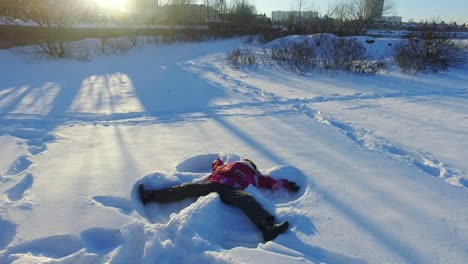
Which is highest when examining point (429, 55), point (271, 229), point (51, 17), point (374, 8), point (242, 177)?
point (374, 8)

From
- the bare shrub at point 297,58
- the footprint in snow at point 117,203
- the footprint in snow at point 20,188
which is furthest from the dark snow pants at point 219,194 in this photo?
the bare shrub at point 297,58

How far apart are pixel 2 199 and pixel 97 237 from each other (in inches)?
43.6

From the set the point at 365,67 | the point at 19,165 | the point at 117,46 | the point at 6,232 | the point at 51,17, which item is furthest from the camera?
the point at 117,46

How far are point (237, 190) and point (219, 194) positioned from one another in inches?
6.2

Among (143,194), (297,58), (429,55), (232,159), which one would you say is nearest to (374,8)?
(429,55)

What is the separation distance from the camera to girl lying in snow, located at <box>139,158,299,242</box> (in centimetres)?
265

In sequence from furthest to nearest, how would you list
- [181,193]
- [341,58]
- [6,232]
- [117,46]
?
[117,46]
[341,58]
[181,193]
[6,232]

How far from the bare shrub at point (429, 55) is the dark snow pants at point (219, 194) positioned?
1044 centimetres

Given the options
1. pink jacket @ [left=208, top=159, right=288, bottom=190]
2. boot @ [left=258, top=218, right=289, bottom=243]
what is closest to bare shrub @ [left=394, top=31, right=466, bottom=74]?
pink jacket @ [left=208, top=159, right=288, bottom=190]

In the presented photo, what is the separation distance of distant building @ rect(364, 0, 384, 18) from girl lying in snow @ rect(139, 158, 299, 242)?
38407 millimetres

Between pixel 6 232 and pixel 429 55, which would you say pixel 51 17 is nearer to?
pixel 6 232

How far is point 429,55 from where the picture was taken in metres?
12.2

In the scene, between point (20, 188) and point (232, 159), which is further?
point (232, 159)

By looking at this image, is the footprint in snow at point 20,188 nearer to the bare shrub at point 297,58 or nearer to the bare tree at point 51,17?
the bare shrub at point 297,58
